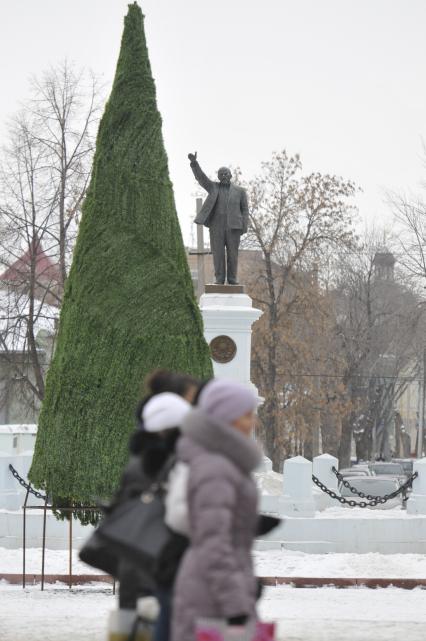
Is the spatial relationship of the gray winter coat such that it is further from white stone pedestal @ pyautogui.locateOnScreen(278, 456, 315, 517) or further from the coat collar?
white stone pedestal @ pyautogui.locateOnScreen(278, 456, 315, 517)

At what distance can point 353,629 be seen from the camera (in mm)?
11383

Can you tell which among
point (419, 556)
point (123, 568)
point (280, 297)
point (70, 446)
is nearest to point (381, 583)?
point (419, 556)

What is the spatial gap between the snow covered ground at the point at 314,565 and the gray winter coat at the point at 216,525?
437 inches

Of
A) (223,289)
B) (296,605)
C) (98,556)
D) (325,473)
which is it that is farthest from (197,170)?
(98,556)

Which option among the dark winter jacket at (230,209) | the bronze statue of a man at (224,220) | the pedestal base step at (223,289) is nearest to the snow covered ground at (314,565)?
the pedestal base step at (223,289)

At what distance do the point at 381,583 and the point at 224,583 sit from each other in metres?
11.0

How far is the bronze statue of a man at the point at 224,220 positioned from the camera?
71.6 ft

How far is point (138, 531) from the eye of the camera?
5734 millimetres

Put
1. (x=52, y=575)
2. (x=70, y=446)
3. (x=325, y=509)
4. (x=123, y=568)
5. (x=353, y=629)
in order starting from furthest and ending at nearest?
(x=325, y=509) → (x=52, y=575) → (x=70, y=446) → (x=353, y=629) → (x=123, y=568)

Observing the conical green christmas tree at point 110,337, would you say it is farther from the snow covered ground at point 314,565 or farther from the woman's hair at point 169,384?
the woman's hair at point 169,384

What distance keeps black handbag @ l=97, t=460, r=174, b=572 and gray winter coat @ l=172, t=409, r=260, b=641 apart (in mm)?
239

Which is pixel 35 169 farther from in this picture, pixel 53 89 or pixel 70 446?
pixel 70 446

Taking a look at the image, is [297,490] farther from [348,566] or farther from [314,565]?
[348,566]

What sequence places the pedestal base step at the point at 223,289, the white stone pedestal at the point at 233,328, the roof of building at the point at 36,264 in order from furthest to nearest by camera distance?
the roof of building at the point at 36,264 → the pedestal base step at the point at 223,289 → the white stone pedestal at the point at 233,328
